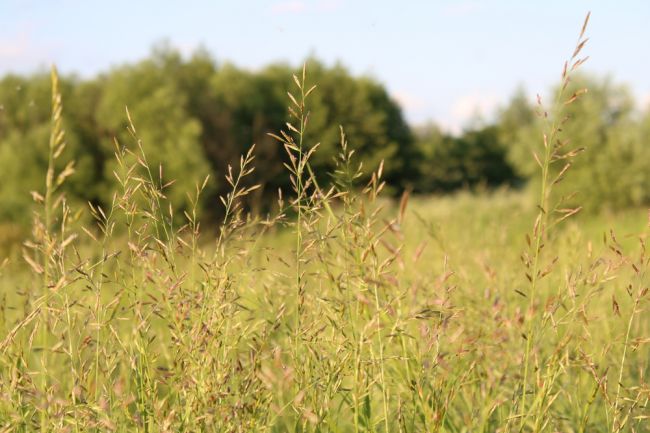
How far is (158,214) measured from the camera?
6.19ft

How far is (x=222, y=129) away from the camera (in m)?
27.1

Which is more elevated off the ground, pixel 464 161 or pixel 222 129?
pixel 222 129

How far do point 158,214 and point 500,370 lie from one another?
1.40m

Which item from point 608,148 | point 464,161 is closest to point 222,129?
point 608,148

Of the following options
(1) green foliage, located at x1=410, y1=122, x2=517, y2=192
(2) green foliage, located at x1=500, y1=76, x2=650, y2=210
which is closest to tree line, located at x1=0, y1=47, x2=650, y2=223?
(2) green foliage, located at x1=500, y1=76, x2=650, y2=210

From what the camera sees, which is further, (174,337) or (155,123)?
(155,123)

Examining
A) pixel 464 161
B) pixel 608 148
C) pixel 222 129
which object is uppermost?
pixel 608 148

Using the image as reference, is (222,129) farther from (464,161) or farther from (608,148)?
(464,161)

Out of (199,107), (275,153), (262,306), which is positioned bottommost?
(275,153)

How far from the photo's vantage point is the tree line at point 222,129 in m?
21.7

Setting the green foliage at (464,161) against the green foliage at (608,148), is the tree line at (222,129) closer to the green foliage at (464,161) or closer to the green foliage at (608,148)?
the green foliage at (608,148)

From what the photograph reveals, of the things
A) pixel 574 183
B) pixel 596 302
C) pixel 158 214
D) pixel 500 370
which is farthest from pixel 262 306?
pixel 574 183

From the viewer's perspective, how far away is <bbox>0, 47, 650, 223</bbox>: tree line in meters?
21.7

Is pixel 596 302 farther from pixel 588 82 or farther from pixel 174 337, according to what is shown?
pixel 588 82
